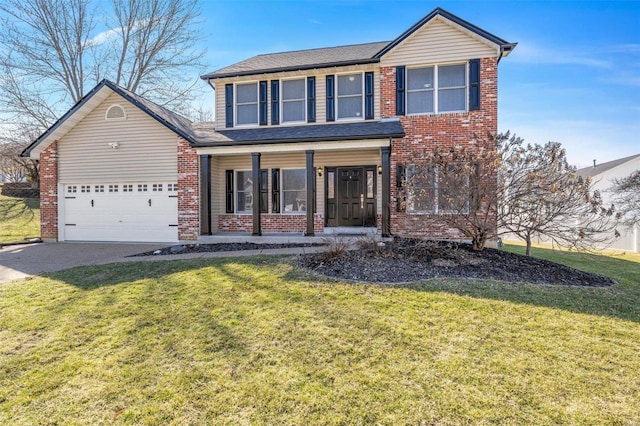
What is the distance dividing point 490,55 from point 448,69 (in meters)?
1.26

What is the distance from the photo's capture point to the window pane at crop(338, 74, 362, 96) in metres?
11.7

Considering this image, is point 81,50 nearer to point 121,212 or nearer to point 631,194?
point 121,212

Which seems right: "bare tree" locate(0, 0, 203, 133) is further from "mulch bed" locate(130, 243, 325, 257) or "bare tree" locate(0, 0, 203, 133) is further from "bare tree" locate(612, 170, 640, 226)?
"bare tree" locate(612, 170, 640, 226)

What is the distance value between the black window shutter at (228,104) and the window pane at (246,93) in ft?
0.87

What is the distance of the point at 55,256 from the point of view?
30.6 feet

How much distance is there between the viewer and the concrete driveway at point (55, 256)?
25.3ft

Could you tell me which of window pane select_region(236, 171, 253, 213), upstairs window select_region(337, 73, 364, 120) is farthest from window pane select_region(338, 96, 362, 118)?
window pane select_region(236, 171, 253, 213)

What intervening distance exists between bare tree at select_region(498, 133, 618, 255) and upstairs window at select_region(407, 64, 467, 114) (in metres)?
3.49

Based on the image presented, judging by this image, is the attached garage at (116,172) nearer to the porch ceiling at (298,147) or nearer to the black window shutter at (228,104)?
the porch ceiling at (298,147)

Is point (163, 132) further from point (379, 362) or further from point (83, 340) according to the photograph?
point (379, 362)

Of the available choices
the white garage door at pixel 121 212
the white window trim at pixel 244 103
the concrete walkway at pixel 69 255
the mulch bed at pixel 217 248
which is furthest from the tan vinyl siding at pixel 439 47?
the white garage door at pixel 121 212

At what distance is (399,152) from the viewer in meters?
10.7

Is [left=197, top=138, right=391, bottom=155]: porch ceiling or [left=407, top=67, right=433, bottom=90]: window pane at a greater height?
[left=407, top=67, right=433, bottom=90]: window pane

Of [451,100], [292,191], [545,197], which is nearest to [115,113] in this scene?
[292,191]
